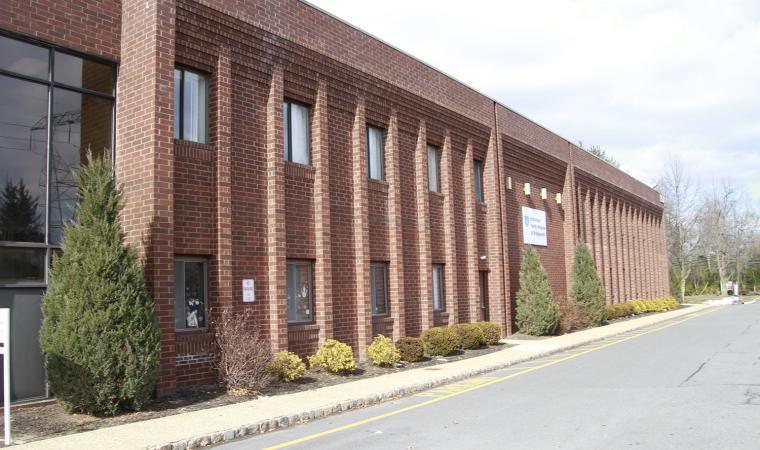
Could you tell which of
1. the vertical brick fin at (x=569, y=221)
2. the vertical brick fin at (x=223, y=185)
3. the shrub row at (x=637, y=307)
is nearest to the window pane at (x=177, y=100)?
the vertical brick fin at (x=223, y=185)

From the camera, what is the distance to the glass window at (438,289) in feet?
71.4

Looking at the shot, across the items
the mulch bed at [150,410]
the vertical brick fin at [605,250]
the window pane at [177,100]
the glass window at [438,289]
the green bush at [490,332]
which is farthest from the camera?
the vertical brick fin at [605,250]

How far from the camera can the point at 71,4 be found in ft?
41.0

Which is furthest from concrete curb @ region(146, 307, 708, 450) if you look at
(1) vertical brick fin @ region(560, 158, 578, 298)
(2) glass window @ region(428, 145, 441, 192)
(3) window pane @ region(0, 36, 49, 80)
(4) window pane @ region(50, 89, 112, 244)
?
(1) vertical brick fin @ region(560, 158, 578, 298)

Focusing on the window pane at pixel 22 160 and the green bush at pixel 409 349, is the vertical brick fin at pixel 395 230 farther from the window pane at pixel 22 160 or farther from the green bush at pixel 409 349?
the window pane at pixel 22 160

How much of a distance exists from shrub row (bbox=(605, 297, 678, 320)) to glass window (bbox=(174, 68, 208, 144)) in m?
24.6

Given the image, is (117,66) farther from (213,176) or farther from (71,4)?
(213,176)

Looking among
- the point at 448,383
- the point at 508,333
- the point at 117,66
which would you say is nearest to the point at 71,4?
the point at 117,66

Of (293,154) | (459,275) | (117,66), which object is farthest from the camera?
(459,275)

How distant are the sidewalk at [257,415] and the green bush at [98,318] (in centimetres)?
92

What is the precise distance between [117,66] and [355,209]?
7112 mm

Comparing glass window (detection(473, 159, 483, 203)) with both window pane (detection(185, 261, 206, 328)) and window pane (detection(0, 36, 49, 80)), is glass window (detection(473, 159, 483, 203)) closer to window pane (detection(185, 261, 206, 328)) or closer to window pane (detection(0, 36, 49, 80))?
window pane (detection(185, 261, 206, 328))

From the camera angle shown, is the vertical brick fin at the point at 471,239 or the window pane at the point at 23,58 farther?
the vertical brick fin at the point at 471,239

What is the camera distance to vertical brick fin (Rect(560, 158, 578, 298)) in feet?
107
